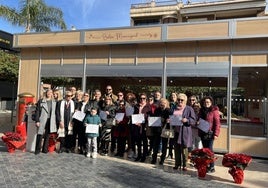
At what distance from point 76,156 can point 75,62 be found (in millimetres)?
4622

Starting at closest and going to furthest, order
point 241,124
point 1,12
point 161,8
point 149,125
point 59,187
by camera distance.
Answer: point 59,187 < point 149,125 < point 241,124 < point 1,12 < point 161,8

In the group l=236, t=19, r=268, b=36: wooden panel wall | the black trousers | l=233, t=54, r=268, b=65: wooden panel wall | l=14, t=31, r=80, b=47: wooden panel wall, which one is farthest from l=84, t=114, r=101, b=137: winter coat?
l=236, t=19, r=268, b=36: wooden panel wall

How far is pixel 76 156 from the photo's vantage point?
8.34 metres

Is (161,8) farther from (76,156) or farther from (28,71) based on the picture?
(76,156)

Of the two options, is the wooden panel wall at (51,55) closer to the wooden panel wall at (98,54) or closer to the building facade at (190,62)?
the building facade at (190,62)

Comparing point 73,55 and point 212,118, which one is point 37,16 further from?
point 212,118

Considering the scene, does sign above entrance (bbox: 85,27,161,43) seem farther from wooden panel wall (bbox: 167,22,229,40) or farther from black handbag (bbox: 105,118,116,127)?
black handbag (bbox: 105,118,116,127)

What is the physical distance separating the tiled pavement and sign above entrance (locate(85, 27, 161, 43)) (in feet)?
14.5

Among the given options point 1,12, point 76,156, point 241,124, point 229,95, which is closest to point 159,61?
point 229,95

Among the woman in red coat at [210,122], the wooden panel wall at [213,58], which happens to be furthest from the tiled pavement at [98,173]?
the wooden panel wall at [213,58]

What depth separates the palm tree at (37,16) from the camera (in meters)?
18.2

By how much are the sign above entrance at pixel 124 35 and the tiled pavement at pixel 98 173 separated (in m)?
4.41

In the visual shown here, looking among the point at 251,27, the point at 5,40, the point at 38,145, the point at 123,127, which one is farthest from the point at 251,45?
the point at 5,40

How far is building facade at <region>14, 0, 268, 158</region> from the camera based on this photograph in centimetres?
945
